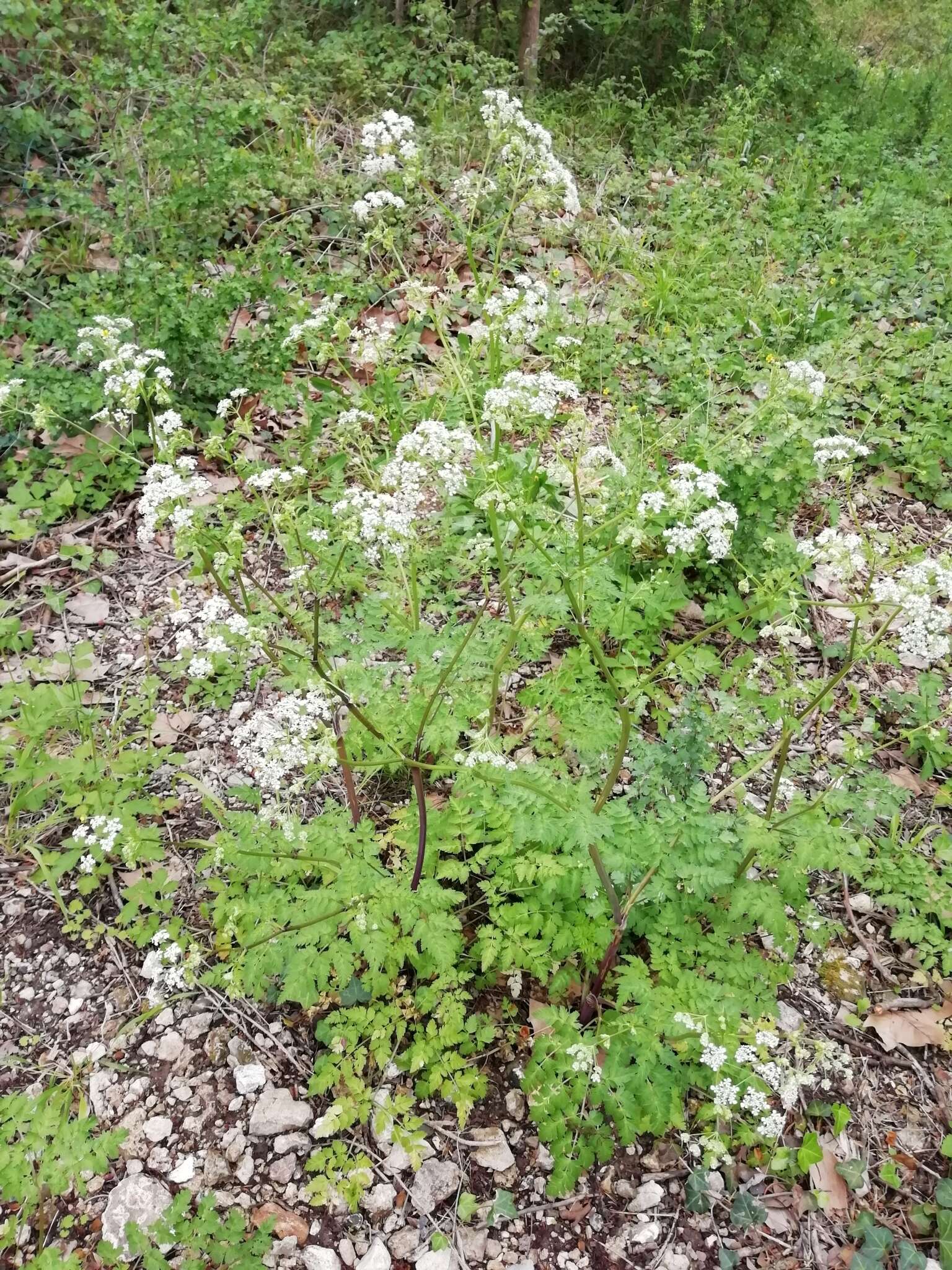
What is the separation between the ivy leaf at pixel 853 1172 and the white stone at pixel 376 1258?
136cm

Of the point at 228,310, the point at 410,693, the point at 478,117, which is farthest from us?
the point at 478,117

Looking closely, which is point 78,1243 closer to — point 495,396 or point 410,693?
point 410,693

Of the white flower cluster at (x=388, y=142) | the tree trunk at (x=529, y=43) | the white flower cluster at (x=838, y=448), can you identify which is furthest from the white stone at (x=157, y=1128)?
the tree trunk at (x=529, y=43)

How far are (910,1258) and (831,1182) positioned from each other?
250 millimetres

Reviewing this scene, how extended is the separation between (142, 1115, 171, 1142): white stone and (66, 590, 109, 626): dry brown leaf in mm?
2176

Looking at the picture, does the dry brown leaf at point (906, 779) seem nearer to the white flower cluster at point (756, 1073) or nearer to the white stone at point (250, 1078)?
the white flower cluster at point (756, 1073)

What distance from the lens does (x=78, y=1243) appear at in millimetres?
2328

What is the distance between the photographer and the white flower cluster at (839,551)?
7.26 feet

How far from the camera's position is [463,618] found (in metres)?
3.82

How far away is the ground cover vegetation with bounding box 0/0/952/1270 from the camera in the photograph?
93.6 inches

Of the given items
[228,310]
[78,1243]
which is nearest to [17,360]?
[228,310]

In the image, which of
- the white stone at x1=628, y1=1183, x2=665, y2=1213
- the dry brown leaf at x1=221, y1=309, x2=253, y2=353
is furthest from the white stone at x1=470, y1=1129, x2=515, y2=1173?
the dry brown leaf at x1=221, y1=309, x2=253, y2=353

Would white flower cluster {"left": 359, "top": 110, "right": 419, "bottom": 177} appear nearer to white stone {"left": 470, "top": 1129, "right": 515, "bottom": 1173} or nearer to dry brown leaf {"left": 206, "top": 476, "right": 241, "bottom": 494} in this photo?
dry brown leaf {"left": 206, "top": 476, "right": 241, "bottom": 494}

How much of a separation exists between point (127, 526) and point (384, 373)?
161 centimetres
